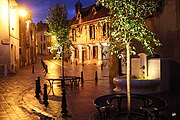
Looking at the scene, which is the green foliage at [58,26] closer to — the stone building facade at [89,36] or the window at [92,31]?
the stone building facade at [89,36]

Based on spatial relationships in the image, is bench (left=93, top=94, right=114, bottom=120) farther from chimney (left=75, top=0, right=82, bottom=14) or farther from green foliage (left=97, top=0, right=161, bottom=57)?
chimney (left=75, top=0, right=82, bottom=14)

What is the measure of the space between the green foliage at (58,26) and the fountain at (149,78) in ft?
14.8

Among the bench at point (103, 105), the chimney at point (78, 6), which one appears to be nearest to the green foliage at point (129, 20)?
the bench at point (103, 105)

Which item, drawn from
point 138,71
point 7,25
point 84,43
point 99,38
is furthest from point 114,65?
point 84,43

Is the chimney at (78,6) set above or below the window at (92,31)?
above

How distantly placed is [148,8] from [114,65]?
31.6ft

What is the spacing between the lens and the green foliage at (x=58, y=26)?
1557 cm

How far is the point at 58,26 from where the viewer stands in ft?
51.3

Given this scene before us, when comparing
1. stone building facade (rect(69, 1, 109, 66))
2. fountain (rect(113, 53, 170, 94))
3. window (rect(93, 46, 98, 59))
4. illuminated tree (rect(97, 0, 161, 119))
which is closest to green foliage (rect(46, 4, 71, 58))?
fountain (rect(113, 53, 170, 94))

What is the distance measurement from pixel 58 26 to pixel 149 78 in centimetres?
618

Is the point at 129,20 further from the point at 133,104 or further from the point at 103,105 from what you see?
the point at 133,104

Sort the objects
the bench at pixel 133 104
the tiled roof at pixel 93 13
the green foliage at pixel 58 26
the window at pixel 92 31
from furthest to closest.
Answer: the window at pixel 92 31, the tiled roof at pixel 93 13, the green foliage at pixel 58 26, the bench at pixel 133 104

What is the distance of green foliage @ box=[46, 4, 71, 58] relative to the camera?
15570 millimetres

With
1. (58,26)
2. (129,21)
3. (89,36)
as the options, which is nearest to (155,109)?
(129,21)
